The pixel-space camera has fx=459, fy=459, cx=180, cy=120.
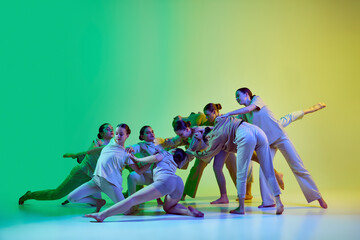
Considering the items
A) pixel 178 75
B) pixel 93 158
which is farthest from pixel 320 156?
pixel 93 158

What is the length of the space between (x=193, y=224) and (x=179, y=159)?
33.5 inches

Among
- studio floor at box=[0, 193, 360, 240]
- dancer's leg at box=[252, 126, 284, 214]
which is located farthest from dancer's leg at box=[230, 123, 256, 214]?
studio floor at box=[0, 193, 360, 240]

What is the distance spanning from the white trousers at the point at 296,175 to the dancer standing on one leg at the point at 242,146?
1.74 ft

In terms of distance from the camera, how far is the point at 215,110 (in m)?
6.34

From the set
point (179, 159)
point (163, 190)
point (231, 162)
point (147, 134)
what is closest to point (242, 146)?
point (179, 159)

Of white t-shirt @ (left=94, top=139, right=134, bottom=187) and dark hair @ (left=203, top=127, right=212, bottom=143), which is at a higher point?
dark hair @ (left=203, top=127, right=212, bottom=143)

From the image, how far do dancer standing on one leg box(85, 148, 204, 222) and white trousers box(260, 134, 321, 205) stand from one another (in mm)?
1183

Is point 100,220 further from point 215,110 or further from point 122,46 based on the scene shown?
point 122,46

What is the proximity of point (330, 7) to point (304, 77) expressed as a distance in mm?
1613

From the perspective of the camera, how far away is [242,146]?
17.0ft

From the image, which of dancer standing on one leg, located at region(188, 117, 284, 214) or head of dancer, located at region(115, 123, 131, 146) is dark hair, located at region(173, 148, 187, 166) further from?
head of dancer, located at region(115, 123, 131, 146)

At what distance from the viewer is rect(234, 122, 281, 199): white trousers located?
16.9 feet

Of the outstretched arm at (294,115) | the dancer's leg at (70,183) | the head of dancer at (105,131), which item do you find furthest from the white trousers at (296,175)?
the dancer's leg at (70,183)

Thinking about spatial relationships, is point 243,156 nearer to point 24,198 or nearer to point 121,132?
point 121,132
